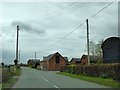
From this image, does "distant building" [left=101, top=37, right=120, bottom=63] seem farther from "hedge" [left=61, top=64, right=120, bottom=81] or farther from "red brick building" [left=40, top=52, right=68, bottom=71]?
"red brick building" [left=40, top=52, right=68, bottom=71]

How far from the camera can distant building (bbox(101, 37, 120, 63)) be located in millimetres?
55312

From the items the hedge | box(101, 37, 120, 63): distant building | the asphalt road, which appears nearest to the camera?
the asphalt road

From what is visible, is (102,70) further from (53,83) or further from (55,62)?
(55,62)

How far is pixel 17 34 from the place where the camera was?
56.5 meters

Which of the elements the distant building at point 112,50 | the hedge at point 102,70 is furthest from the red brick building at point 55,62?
the hedge at point 102,70

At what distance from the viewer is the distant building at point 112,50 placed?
55312mm

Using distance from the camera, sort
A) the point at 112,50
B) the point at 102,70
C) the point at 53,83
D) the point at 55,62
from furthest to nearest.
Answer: the point at 55,62, the point at 112,50, the point at 102,70, the point at 53,83

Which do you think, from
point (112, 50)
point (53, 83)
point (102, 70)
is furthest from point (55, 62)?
point (53, 83)

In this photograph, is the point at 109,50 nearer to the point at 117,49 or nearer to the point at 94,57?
the point at 117,49

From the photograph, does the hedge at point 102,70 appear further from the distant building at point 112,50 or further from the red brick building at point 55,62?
the red brick building at point 55,62

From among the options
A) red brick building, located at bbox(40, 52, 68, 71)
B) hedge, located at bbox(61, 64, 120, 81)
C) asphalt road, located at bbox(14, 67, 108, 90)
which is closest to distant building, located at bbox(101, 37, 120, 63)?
hedge, located at bbox(61, 64, 120, 81)

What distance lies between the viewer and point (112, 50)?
56.8m

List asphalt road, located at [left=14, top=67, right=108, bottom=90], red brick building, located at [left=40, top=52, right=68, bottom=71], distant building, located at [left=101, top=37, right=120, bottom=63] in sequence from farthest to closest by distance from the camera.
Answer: red brick building, located at [left=40, top=52, right=68, bottom=71]
distant building, located at [left=101, top=37, right=120, bottom=63]
asphalt road, located at [left=14, top=67, right=108, bottom=90]

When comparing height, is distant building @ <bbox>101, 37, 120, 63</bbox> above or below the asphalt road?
above
